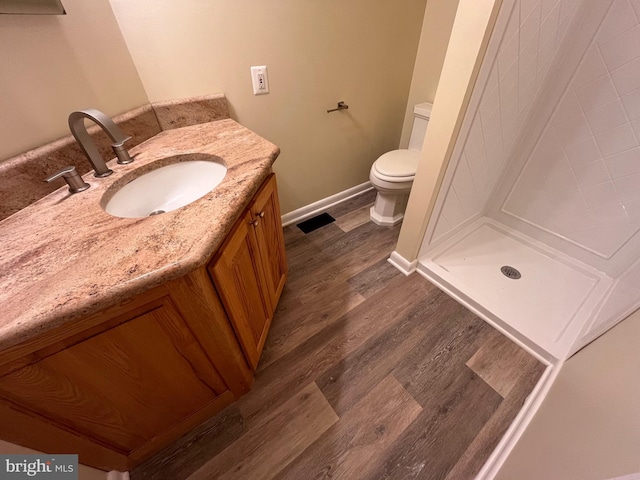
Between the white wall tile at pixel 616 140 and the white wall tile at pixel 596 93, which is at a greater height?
the white wall tile at pixel 596 93

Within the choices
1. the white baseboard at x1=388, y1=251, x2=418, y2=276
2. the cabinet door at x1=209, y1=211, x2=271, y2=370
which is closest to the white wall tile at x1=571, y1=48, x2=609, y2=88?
the white baseboard at x1=388, y1=251, x2=418, y2=276

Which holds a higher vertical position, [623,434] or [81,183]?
[81,183]

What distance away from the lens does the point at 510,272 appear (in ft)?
5.05

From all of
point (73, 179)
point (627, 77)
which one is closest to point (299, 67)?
point (73, 179)

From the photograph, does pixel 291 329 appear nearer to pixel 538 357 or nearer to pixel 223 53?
pixel 538 357

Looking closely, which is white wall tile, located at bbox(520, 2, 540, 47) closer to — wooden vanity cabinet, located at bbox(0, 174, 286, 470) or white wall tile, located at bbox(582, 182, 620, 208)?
white wall tile, located at bbox(582, 182, 620, 208)

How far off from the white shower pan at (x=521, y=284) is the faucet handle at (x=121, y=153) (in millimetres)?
1549

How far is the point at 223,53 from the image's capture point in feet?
3.75

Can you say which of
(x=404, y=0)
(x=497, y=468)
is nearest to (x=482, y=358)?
(x=497, y=468)

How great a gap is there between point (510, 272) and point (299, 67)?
1.75 meters

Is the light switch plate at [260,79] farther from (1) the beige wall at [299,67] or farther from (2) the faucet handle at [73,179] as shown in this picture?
(2) the faucet handle at [73,179]

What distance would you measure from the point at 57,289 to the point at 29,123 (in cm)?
64

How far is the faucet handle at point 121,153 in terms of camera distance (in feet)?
2.79

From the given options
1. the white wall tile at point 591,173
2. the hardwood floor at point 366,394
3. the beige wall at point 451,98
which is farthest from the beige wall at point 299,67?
the white wall tile at point 591,173
